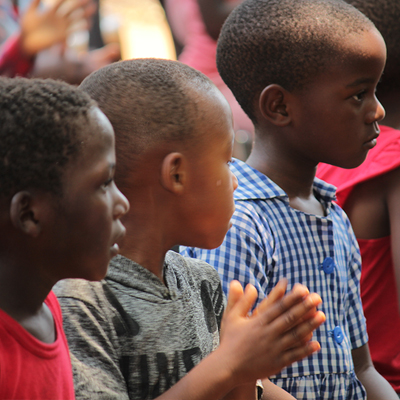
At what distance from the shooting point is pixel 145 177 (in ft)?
3.31

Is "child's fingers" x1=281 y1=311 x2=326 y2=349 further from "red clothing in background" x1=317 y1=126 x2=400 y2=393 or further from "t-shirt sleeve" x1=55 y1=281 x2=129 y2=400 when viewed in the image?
"red clothing in background" x1=317 y1=126 x2=400 y2=393

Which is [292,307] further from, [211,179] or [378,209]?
[378,209]

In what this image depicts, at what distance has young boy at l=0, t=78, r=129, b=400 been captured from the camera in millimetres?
724

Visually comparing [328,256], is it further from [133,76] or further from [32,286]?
[32,286]

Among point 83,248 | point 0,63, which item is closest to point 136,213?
point 83,248

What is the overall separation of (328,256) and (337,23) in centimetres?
59

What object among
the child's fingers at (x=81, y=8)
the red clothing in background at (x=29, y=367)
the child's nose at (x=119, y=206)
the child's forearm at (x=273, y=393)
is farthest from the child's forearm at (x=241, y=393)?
the child's fingers at (x=81, y=8)

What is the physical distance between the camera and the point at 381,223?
5.54 feet

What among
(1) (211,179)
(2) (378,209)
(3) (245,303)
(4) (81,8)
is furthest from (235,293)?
(4) (81,8)

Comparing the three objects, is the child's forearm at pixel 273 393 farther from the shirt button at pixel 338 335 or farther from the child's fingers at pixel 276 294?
the child's fingers at pixel 276 294

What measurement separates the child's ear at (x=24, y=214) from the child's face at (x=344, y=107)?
2.81ft

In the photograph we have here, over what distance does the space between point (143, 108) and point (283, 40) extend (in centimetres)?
57

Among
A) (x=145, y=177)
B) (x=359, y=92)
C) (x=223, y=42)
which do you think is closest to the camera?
(x=145, y=177)

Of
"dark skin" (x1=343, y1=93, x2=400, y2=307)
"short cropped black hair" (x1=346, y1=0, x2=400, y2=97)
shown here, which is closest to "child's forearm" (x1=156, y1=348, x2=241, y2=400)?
"dark skin" (x1=343, y1=93, x2=400, y2=307)
